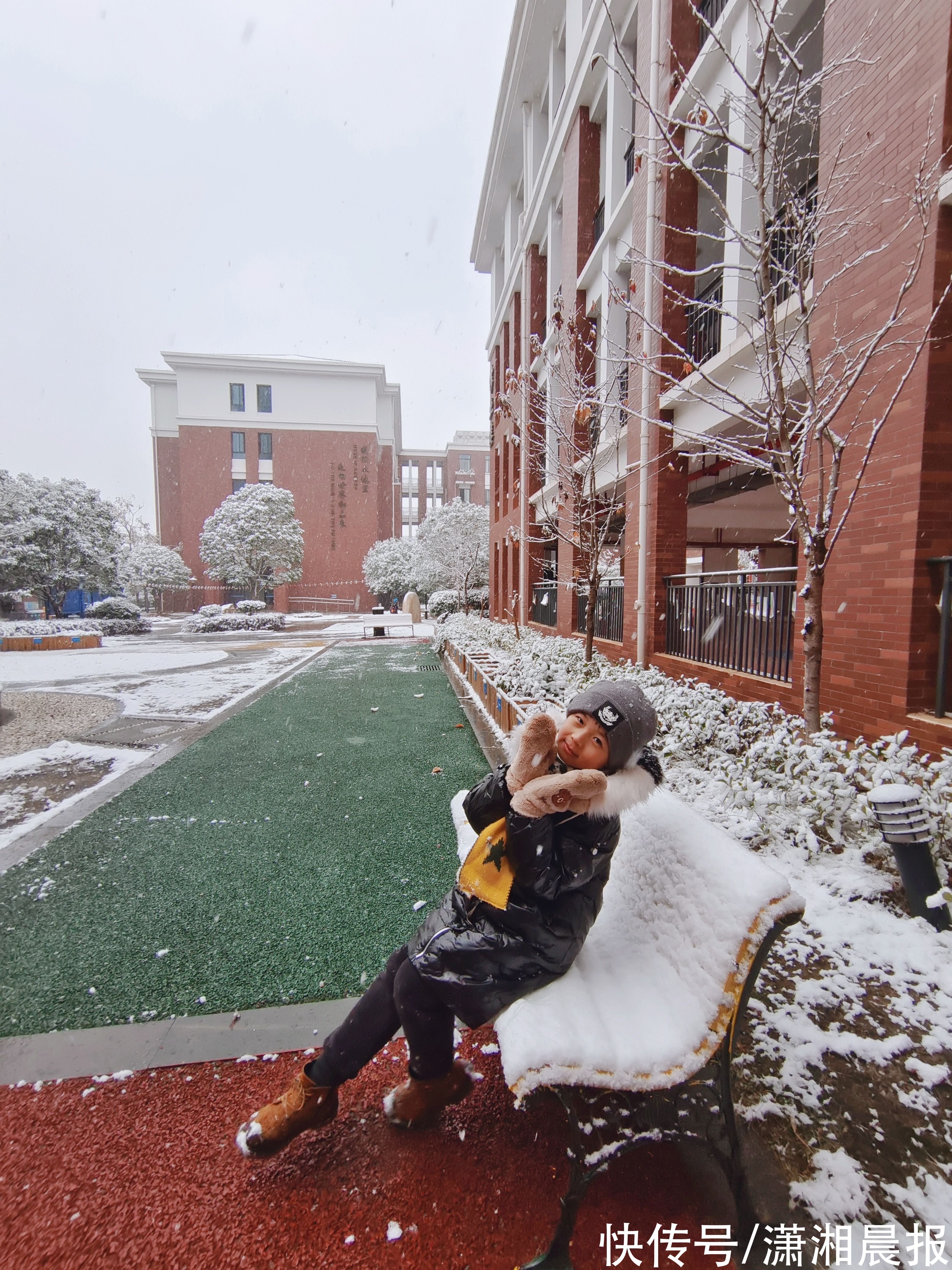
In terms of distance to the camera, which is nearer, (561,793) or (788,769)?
(561,793)

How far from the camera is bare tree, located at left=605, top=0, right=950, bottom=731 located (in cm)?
300

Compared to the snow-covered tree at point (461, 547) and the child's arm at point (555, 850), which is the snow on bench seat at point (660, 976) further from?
the snow-covered tree at point (461, 547)

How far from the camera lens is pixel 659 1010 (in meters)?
1.49

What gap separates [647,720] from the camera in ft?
5.42

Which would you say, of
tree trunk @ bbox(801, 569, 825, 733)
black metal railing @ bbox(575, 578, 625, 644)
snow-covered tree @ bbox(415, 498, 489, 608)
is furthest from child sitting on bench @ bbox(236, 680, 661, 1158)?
snow-covered tree @ bbox(415, 498, 489, 608)

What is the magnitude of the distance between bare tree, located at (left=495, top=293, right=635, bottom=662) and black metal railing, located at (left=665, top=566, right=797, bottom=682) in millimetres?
1092

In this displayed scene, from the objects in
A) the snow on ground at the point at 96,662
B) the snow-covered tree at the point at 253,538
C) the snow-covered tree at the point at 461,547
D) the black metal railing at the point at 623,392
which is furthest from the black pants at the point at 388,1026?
the snow-covered tree at the point at 253,538

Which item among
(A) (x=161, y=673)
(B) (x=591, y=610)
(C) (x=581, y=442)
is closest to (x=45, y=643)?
(A) (x=161, y=673)

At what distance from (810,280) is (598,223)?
9.18 metres

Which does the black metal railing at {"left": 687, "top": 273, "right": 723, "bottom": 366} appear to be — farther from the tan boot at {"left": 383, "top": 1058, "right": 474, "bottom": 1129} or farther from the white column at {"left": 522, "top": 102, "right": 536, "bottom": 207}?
the white column at {"left": 522, "top": 102, "right": 536, "bottom": 207}

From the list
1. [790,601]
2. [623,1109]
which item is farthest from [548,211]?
[623,1109]

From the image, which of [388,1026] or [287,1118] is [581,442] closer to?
[388,1026]

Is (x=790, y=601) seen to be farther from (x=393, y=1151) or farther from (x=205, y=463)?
(x=205, y=463)

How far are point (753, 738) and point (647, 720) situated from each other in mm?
3266
